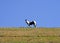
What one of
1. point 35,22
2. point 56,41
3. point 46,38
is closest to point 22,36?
point 46,38

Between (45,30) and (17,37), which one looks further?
(45,30)

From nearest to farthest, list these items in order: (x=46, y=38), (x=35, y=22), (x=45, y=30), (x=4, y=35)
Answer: (x=46, y=38)
(x=4, y=35)
(x=45, y=30)
(x=35, y=22)

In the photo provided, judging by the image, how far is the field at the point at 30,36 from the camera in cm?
3146

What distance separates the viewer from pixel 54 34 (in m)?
35.8

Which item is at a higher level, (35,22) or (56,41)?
(35,22)

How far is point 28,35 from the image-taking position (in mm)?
35094

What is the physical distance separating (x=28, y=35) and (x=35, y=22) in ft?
41.5

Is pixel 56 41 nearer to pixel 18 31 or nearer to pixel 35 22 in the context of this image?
pixel 18 31

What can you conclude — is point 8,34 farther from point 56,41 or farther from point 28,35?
point 56,41

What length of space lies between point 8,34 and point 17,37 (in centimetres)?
234

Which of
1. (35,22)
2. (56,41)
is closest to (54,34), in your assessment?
(56,41)

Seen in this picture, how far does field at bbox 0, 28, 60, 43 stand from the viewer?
1239 inches

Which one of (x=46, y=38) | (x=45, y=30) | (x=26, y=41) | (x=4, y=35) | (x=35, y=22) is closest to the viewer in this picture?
(x=26, y=41)

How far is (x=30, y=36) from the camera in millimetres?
34375
